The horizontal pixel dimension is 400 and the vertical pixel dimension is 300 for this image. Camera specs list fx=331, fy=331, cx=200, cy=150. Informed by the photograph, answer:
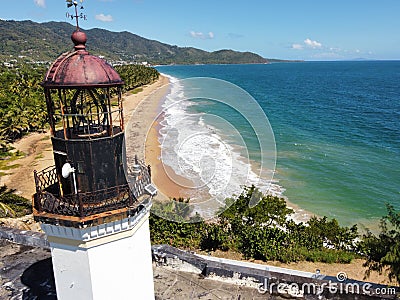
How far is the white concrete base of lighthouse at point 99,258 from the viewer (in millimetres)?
4094

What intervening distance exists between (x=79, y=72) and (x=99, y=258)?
2.32 metres

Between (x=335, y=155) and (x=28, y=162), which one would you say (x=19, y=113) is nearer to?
(x=28, y=162)

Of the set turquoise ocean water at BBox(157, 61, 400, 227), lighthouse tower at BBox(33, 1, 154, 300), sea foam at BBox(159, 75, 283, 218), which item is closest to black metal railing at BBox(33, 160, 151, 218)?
lighthouse tower at BBox(33, 1, 154, 300)

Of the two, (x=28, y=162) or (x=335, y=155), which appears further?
(x=335, y=155)

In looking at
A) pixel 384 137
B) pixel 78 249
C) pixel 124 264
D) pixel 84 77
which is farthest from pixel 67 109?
pixel 384 137

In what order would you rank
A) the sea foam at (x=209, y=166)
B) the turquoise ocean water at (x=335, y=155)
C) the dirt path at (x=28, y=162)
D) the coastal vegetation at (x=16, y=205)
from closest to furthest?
the coastal vegetation at (x=16, y=205) → the sea foam at (x=209, y=166) → the turquoise ocean water at (x=335, y=155) → the dirt path at (x=28, y=162)

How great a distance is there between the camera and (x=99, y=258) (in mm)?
4172

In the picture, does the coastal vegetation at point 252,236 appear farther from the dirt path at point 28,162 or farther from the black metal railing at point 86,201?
the dirt path at point 28,162

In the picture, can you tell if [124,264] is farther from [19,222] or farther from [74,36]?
[19,222]

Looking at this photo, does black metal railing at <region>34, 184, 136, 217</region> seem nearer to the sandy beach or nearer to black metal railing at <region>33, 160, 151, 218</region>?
black metal railing at <region>33, 160, 151, 218</region>
